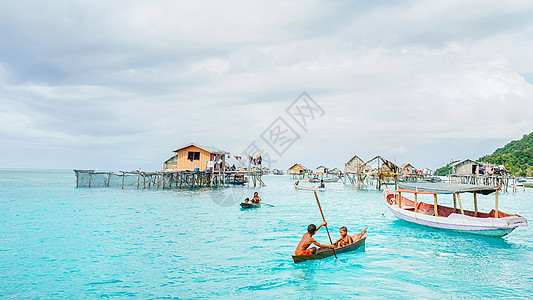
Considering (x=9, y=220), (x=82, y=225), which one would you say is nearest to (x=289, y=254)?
(x=82, y=225)

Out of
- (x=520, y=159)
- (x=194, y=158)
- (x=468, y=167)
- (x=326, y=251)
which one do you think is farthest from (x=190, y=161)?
(x=520, y=159)

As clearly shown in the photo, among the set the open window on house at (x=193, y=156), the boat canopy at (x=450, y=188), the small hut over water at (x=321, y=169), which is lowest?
the boat canopy at (x=450, y=188)

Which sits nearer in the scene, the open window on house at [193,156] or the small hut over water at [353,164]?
the open window on house at [193,156]

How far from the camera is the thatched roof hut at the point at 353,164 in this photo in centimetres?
5362

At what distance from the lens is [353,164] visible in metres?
54.3

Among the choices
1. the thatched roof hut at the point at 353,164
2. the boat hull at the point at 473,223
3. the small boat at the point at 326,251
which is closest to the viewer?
the small boat at the point at 326,251

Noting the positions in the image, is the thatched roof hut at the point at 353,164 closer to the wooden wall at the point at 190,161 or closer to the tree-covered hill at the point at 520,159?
the wooden wall at the point at 190,161

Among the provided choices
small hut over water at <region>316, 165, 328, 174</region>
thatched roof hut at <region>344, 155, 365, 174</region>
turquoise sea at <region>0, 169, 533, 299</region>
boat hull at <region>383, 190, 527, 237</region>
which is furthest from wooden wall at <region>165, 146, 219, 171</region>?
small hut over water at <region>316, 165, 328, 174</region>

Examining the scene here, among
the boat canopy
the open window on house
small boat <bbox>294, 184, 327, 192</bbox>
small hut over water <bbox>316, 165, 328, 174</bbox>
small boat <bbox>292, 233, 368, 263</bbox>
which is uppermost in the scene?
the open window on house

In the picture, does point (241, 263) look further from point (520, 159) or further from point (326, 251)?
point (520, 159)

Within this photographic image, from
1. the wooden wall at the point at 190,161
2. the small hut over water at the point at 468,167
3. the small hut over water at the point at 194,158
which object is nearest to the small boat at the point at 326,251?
the small hut over water at the point at 194,158

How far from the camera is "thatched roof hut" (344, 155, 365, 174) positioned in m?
53.6

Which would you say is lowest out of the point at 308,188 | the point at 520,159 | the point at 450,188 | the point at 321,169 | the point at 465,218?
the point at 308,188

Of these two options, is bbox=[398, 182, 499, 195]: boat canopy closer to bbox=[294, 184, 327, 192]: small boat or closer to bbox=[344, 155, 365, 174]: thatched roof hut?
bbox=[294, 184, 327, 192]: small boat
